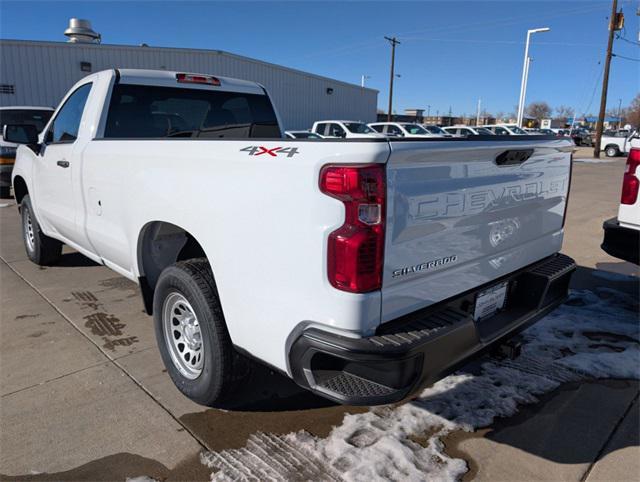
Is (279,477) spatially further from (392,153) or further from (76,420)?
(392,153)

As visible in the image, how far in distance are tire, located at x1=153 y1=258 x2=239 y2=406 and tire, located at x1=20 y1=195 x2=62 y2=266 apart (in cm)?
302

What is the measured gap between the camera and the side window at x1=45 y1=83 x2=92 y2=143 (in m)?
3.98

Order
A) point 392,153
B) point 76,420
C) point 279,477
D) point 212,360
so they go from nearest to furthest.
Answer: point 392,153
point 279,477
point 212,360
point 76,420

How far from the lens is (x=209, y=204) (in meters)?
2.37

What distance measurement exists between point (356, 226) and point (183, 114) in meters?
2.83

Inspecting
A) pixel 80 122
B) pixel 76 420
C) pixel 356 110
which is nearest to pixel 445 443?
pixel 76 420

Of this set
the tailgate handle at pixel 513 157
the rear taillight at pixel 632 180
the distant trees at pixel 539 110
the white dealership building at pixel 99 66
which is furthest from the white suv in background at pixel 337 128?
the distant trees at pixel 539 110

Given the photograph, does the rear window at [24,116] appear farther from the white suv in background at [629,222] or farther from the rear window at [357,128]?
the white suv in background at [629,222]

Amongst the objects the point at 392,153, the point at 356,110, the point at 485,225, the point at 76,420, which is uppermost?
the point at 356,110

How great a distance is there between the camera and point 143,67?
21.7 metres

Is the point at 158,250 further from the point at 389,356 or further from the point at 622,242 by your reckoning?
the point at 622,242

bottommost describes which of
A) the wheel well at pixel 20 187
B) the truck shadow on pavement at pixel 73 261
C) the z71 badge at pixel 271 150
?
the truck shadow on pavement at pixel 73 261

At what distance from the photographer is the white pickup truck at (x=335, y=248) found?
6.14 feet

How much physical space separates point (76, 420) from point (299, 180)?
1986 mm
